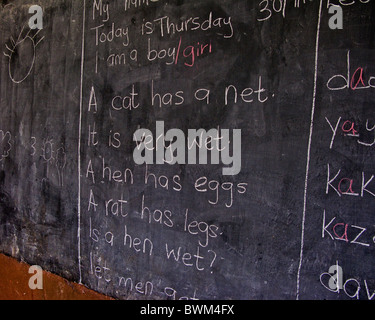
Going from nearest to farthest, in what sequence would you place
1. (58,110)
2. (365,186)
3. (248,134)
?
(365,186) < (248,134) < (58,110)

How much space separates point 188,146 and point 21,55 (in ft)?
7.36

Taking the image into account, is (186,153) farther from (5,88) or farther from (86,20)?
(5,88)

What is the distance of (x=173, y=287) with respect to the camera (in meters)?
2.37

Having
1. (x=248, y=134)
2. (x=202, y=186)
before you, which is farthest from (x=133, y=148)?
(x=248, y=134)

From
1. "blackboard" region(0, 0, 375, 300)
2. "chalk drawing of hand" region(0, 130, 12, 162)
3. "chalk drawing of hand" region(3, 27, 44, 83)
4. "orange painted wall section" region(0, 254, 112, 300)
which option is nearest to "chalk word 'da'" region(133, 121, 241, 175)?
"blackboard" region(0, 0, 375, 300)

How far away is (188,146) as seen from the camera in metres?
2.27

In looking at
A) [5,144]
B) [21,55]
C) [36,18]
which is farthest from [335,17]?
[5,144]

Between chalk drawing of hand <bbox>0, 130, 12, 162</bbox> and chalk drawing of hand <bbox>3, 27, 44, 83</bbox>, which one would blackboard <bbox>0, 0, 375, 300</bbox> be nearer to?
chalk drawing of hand <bbox>3, 27, 44, 83</bbox>

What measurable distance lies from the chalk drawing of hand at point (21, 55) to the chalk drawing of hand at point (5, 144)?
568mm

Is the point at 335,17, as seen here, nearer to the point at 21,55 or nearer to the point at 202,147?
the point at 202,147

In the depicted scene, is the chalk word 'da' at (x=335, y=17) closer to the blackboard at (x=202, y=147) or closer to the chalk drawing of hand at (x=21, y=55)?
the blackboard at (x=202, y=147)

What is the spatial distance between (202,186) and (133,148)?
0.65 metres

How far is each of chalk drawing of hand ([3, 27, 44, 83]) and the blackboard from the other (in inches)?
1.2

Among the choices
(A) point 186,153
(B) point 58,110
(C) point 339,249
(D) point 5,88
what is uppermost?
(D) point 5,88
